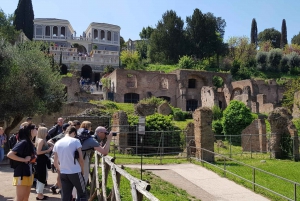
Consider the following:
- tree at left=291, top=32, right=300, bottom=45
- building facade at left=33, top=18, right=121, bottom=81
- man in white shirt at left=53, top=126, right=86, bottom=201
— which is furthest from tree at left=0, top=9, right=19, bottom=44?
tree at left=291, top=32, right=300, bottom=45

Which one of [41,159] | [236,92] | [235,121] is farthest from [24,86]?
[236,92]

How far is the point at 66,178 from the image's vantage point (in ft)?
21.8

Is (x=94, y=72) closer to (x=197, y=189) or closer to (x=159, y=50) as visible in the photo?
(x=159, y=50)

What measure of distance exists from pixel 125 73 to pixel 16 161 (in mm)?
36603

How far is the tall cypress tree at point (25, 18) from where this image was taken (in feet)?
218

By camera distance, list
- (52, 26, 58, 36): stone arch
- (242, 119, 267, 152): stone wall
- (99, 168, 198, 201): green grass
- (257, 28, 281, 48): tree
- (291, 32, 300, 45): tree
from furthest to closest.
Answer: (257, 28, 281, 48): tree
(291, 32, 300, 45): tree
(52, 26, 58, 36): stone arch
(242, 119, 267, 152): stone wall
(99, 168, 198, 201): green grass

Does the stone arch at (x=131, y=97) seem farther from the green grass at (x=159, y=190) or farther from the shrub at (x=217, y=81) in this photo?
the green grass at (x=159, y=190)

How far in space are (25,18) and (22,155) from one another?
67048 millimetres

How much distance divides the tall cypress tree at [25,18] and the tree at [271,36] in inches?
2227

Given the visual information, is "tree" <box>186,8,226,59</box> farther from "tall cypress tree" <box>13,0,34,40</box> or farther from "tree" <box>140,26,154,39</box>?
"tall cypress tree" <box>13,0,34,40</box>

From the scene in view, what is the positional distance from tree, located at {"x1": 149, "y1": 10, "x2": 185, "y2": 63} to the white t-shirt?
57.6 metres

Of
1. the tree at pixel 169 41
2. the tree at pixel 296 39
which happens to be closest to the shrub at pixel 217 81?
the tree at pixel 169 41

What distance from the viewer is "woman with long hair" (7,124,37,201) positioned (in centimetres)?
700

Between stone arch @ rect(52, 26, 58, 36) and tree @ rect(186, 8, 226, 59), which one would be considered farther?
stone arch @ rect(52, 26, 58, 36)
